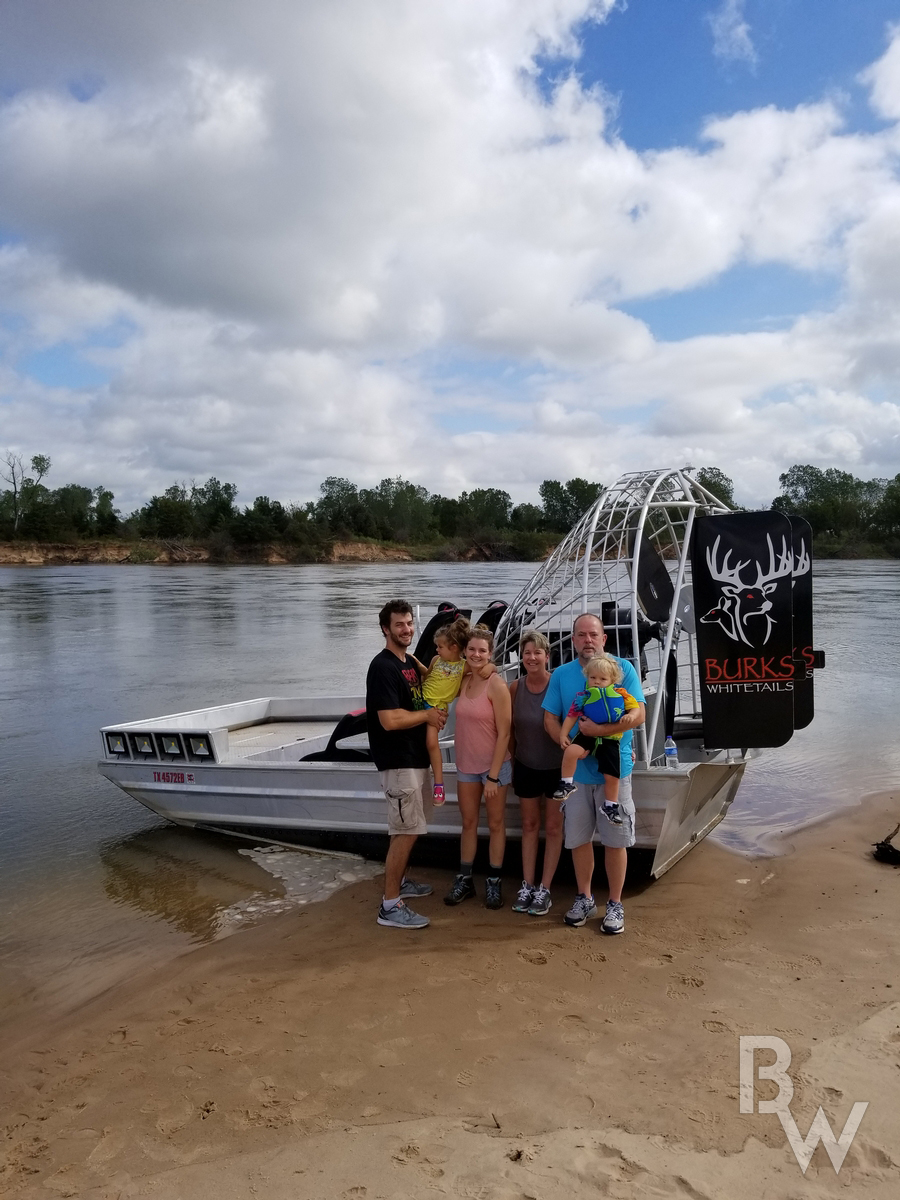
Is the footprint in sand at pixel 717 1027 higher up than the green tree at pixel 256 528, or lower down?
lower down

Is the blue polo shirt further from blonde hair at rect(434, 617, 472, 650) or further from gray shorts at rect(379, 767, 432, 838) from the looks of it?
gray shorts at rect(379, 767, 432, 838)

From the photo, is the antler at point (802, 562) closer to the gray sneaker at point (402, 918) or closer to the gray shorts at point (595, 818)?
the gray shorts at point (595, 818)

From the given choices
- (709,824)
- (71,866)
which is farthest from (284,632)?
(709,824)

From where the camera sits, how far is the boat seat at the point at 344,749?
6930mm

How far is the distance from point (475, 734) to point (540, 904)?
3.76 feet

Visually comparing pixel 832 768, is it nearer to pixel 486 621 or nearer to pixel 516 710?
pixel 486 621

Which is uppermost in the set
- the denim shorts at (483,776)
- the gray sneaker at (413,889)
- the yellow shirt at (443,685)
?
the yellow shirt at (443,685)

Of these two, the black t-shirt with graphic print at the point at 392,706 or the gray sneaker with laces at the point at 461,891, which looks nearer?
the black t-shirt with graphic print at the point at 392,706

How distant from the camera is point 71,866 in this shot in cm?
741

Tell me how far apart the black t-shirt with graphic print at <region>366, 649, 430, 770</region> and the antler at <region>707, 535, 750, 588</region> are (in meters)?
1.94

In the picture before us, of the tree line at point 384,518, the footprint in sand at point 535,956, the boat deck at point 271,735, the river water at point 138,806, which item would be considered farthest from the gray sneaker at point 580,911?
the tree line at point 384,518

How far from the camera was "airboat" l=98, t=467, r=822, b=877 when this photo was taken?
5227mm

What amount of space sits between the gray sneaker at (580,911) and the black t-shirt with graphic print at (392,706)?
1.24 meters

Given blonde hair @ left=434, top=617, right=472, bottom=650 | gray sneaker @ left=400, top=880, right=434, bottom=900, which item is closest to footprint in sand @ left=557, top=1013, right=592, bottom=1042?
gray sneaker @ left=400, top=880, right=434, bottom=900
